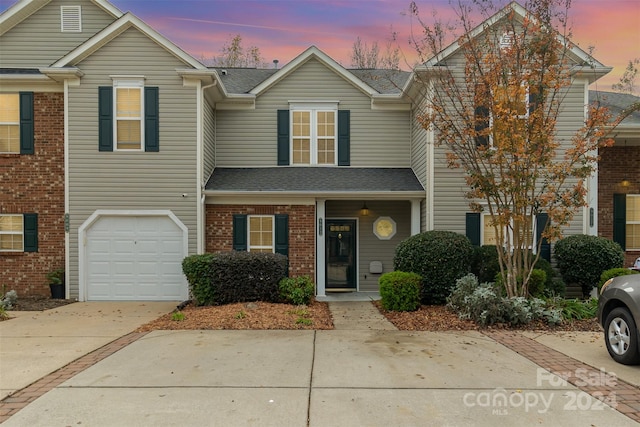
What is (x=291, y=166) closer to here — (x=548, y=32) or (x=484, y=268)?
(x=484, y=268)

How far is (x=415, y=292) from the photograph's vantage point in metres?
8.78

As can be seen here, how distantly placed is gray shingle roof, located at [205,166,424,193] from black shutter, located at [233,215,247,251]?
2.74 ft

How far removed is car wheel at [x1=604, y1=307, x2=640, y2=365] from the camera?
17.0 feet

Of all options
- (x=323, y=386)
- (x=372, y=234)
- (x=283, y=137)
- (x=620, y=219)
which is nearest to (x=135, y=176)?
(x=283, y=137)

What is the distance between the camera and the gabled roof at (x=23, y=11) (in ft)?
36.5

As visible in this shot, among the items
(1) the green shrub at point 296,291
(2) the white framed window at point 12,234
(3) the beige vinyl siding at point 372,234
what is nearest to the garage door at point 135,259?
(2) the white framed window at point 12,234

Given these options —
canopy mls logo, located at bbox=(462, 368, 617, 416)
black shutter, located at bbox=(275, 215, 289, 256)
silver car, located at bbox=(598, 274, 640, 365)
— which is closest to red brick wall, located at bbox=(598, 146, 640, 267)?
silver car, located at bbox=(598, 274, 640, 365)

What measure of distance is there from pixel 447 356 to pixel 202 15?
1181 centimetres

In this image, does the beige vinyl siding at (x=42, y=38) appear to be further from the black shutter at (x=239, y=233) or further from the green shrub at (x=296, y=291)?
the green shrub at (x=296, y=291)

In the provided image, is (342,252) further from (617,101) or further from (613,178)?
(617,101)

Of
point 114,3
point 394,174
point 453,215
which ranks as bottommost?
point 453,215

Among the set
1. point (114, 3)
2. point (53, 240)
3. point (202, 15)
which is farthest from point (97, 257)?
point (202, 15)

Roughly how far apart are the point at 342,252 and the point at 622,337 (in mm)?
7746

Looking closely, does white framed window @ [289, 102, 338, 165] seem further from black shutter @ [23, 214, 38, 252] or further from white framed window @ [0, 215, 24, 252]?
white framed window @ [0, 215, 24, 252]
